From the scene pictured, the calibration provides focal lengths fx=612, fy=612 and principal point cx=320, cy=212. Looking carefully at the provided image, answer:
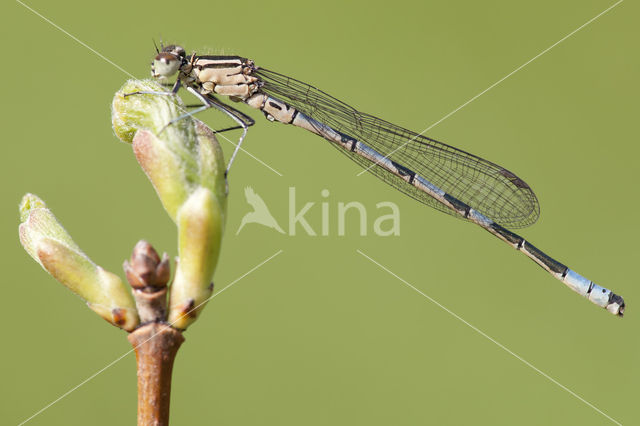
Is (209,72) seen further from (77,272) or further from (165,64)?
(77,272)

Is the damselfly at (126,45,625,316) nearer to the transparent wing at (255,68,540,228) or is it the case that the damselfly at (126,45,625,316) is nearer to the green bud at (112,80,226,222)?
the transparent wing at (255,68,540,228)

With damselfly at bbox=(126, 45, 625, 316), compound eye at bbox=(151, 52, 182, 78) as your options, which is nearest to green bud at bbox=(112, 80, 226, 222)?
compound eye at bbox=(151, 52, 182, 78)

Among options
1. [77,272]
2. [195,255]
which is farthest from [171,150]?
[77,272]

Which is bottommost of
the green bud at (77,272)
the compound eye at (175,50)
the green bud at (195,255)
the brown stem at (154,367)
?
the brown stem at (154,367)

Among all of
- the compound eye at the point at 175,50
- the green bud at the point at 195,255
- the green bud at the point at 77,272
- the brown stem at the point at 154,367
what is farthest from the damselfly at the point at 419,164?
the brown stem at the point at 154,367

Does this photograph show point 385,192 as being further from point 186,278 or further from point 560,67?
point 186,278

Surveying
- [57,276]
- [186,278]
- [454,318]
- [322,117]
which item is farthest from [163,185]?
[454,318]

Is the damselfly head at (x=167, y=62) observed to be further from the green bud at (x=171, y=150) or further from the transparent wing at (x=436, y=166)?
the green bud at (x=171, y=150)
